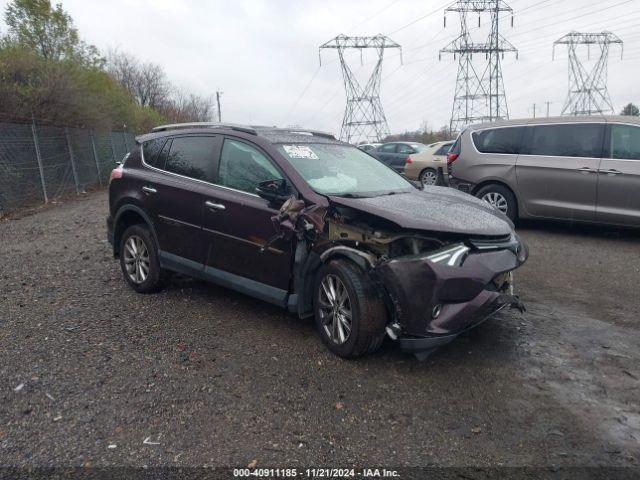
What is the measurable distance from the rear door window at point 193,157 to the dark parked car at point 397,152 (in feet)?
42.0

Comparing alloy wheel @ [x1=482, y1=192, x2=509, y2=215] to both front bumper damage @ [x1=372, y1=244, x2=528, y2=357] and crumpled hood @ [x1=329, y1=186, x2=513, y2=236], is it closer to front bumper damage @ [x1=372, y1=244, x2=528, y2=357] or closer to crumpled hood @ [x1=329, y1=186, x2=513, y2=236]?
crumpled hood @ [x1=329, y1=186, x2=513, y2=236]

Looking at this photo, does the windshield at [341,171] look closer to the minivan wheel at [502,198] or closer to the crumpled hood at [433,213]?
the crumpled hood at [433,213]

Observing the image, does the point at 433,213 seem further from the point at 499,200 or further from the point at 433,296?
the point at 499,200

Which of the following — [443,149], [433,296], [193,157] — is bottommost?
[433,296]

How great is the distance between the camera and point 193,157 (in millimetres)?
4828

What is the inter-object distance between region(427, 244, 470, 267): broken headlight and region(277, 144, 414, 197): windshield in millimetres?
950

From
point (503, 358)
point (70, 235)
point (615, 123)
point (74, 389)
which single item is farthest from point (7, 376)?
point (615, 123)

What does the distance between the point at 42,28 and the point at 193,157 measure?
1718 centimetres

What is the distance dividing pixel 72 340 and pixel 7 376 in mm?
628

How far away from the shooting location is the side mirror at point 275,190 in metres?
3.89

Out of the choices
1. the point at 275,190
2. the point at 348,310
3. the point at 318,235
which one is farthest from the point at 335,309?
the point at 275,190

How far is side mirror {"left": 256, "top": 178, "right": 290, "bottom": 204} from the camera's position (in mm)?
3895

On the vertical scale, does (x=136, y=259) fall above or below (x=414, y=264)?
below

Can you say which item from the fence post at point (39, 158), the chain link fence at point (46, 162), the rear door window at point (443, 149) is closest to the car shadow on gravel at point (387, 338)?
the chain link fence at point (46, 162)
